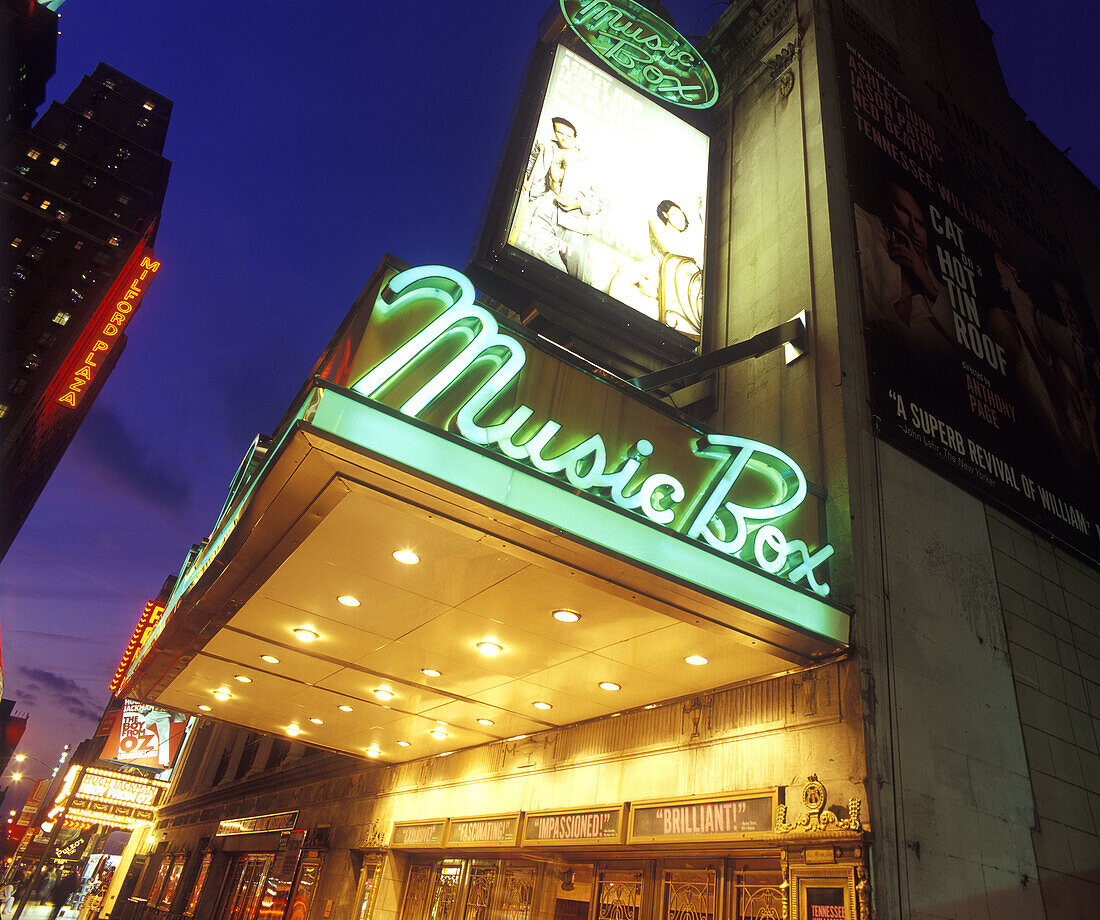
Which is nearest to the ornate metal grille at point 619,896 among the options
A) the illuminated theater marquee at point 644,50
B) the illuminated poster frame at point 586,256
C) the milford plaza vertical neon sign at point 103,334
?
the illuminated poster frame at point 586,256

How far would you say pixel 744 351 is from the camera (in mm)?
9297

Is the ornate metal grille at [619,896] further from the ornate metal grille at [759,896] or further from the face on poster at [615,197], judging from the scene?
the face on poster at [615,197]

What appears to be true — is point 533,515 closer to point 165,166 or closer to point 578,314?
point 578,314

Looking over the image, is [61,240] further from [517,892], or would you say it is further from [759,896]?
[759,896]

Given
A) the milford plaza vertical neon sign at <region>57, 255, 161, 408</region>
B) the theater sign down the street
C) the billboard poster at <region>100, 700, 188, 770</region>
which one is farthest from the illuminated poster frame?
the milford plaza vertical neon sign at <region>57, 255, 161, 408</region>

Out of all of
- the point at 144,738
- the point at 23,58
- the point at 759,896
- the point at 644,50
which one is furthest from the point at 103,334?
the point at 23,58

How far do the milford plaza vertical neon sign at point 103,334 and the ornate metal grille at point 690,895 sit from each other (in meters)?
47.5

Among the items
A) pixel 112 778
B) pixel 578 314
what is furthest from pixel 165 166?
pixel 578 314

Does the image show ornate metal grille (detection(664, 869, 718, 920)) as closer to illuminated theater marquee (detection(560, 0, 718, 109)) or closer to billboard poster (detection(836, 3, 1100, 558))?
billboard poster (detection(836, 3, 1100, 558))

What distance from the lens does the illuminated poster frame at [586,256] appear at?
10.8 meters

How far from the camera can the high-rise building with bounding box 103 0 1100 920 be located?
5.94 metres

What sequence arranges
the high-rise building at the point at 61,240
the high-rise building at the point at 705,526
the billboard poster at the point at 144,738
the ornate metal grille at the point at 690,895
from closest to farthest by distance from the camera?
the high-rise building at the point at 705,526 < the ornate metal grille at the point at 690,895 < the billboard poster at the point at 144,738 < the high-rise building at the point at 61,240

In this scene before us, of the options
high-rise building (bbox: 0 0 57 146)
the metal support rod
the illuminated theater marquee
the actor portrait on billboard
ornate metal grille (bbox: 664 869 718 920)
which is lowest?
ornate metal grille (bbox: 664 869 718 920)

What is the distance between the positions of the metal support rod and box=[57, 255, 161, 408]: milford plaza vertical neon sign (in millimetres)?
45460
